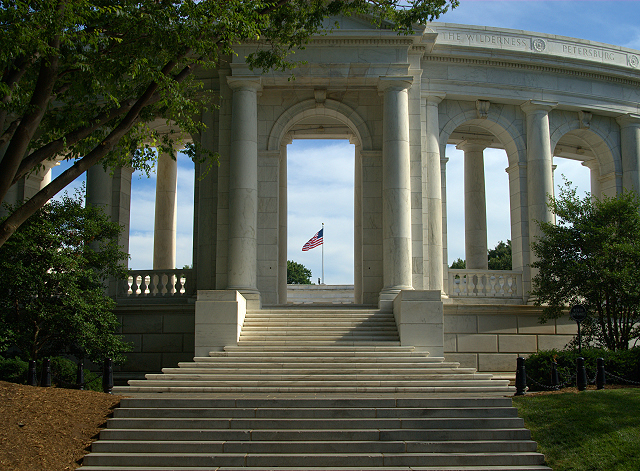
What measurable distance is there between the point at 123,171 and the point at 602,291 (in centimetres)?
3001

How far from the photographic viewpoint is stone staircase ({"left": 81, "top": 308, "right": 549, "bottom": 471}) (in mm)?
20234

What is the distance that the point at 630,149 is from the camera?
4462cm

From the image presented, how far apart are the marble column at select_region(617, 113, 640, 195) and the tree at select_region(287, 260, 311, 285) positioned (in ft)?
418

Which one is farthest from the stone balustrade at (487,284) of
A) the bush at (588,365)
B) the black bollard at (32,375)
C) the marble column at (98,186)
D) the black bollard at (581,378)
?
the black bollard at (32,375)

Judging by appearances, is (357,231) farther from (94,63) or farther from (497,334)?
(94,63)

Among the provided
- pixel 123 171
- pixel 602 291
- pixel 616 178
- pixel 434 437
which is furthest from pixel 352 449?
pixel 616 178

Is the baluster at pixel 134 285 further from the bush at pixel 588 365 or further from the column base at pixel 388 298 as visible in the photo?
the bush at pixel 588 365

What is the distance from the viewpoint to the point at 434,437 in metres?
21.4

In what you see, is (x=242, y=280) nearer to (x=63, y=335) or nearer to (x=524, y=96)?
(x=63, y=335)

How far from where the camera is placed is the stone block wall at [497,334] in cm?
3862

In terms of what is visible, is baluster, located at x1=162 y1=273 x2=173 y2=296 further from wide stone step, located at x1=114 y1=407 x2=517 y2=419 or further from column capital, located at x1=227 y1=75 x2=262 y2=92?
wide stone step, located at x1=114 y1=407 x2=517 y2=419

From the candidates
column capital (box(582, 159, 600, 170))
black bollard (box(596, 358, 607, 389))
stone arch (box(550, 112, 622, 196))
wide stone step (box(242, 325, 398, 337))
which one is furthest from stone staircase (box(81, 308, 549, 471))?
column capital (box(582, 159, 600, 170))

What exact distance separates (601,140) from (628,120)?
226 cm

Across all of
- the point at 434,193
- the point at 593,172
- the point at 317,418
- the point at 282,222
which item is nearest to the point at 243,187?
the point at 282,222
